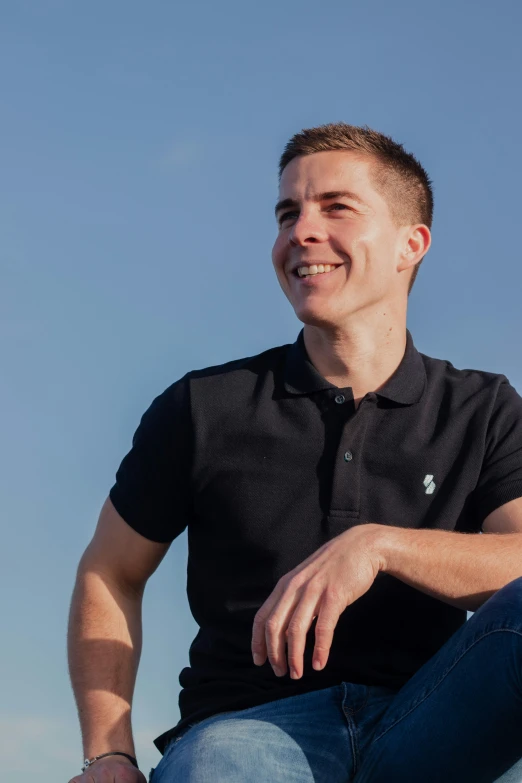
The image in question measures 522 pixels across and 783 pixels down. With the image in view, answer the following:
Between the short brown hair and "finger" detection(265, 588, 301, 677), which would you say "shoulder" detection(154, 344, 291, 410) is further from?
"finger" detection(265, 588, 301, 677)

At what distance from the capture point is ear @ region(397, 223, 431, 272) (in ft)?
16.4

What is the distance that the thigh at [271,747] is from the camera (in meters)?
3.24

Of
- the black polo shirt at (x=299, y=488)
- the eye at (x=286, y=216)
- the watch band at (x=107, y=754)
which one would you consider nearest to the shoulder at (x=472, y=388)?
the black polo shirt at (x=299, y=488)

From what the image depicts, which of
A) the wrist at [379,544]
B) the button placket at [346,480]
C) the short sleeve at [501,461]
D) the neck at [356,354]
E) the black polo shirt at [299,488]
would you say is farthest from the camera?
the neck at [356,354]

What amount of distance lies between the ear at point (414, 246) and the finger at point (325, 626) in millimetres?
2219

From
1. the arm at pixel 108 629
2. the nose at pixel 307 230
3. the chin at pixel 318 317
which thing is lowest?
the arm at pixel 108 629

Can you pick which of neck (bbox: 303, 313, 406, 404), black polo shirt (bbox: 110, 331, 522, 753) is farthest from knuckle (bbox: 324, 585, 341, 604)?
neck (bbox: 303, 313, 406, 404)

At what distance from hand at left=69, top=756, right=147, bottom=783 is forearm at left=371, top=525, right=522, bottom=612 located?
1.20 m

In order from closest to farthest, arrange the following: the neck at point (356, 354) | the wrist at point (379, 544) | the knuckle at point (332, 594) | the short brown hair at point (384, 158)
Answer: the knuckle at point (332, 594), the wrist at point (379, 544), the neck at point (356, 354), the short brown hair at point (384, 158)

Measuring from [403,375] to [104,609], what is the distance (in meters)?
1.60

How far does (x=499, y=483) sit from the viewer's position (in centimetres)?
413

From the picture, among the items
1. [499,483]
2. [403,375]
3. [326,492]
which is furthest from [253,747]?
[403,375]

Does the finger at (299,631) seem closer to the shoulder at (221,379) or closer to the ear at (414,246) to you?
the shoulder at (221,379)

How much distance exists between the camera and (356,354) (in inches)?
181
